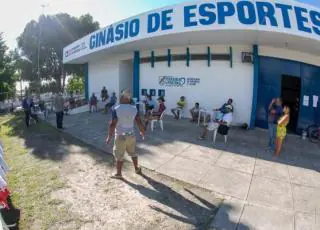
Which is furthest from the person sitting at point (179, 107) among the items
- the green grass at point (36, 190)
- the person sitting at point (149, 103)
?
the green grass at point (36, 190)

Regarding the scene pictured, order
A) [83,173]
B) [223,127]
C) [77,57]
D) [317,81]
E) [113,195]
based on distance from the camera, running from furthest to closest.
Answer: [77,57], [317,81], [223,127], [83,173], [113,195]

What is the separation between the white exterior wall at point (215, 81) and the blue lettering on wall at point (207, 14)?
2.46 m

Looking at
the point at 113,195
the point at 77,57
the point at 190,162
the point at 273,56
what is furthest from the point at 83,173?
the point at 77,57

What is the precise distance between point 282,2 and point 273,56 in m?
2.63

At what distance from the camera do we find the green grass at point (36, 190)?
4.07m

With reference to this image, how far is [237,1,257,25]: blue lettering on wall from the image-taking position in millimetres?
8672

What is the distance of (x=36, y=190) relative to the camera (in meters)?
5.08

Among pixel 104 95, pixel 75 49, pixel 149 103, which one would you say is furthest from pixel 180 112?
pixel 75 49

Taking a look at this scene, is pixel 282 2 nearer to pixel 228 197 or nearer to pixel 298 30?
pixel 298 30

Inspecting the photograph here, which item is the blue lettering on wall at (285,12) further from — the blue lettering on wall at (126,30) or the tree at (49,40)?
the tree at (49,40)

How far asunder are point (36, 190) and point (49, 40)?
2542 cm

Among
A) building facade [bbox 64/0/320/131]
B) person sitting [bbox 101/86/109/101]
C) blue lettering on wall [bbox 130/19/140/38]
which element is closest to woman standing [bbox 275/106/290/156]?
building facade [bbox 64/0/320/131]

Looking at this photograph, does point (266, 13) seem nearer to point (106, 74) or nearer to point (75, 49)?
point (106, 74)

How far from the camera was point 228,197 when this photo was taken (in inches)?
191
